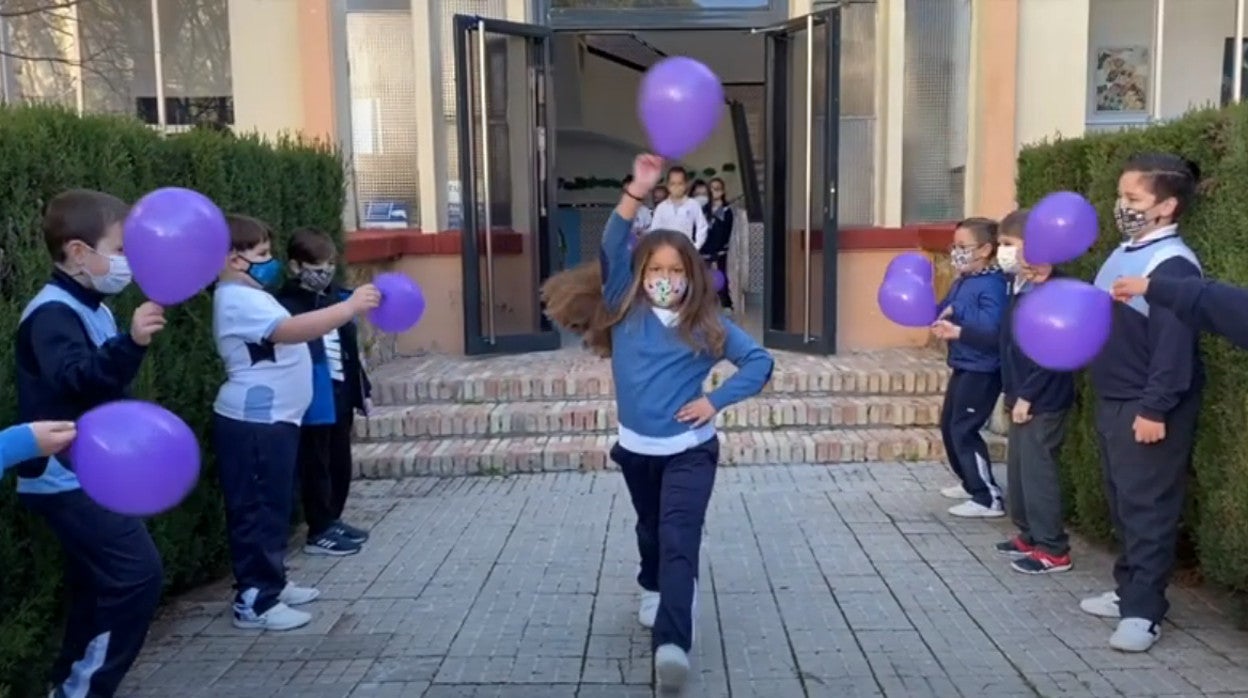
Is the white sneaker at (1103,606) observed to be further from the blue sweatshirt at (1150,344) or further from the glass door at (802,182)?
the glass door at (802,182)

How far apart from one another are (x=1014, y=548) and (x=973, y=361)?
1.00 meters

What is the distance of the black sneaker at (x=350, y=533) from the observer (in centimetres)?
546

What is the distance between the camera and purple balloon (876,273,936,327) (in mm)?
5332

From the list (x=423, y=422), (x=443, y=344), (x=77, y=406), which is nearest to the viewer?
(x=77, y=406)

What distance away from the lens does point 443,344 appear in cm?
920

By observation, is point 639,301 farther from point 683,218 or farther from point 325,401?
point 683,218

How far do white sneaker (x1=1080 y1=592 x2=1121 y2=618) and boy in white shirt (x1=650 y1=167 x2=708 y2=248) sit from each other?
20.1 feet

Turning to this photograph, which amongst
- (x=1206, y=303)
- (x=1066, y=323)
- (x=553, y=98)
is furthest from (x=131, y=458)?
(x=553, y=98)

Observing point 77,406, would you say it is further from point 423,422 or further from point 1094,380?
point 423,422

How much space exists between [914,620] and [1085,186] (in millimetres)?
2362

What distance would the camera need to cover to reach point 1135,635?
3.97 metres

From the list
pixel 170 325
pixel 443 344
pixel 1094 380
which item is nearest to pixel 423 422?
pixel 443 344

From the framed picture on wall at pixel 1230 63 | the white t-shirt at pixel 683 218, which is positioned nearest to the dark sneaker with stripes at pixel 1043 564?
the white t-shirt at pixel 683 218

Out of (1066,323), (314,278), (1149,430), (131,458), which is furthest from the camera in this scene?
(314,278)
